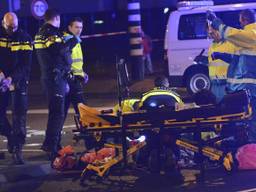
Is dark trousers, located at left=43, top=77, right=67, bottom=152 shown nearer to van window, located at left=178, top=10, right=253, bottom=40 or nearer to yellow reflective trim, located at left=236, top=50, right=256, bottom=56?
yellow reflective trim, located at left=236, top=50, right=256, bottom=56

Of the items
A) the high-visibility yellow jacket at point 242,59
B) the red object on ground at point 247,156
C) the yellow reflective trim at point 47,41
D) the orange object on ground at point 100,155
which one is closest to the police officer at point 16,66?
the yellow reflective trim at point 47,41

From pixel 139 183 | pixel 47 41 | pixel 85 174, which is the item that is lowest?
pixel 139 183

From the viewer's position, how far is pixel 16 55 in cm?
928

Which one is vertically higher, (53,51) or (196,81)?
(53,51)

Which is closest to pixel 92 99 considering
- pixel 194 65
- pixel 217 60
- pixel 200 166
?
pixel 194 65

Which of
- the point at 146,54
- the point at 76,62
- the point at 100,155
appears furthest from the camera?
the point at 146,54

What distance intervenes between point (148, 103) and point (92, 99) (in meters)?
9.80

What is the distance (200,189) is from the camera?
7.82m

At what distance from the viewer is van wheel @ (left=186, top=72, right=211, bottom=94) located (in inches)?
638

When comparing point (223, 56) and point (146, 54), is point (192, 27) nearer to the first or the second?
point (146, 54)

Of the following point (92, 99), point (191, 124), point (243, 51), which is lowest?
point (92, 99)

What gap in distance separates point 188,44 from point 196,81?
2.83 ft

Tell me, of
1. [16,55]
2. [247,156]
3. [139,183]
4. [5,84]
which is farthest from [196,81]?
[139,183]

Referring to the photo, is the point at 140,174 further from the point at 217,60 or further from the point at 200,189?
the point at 217,60
